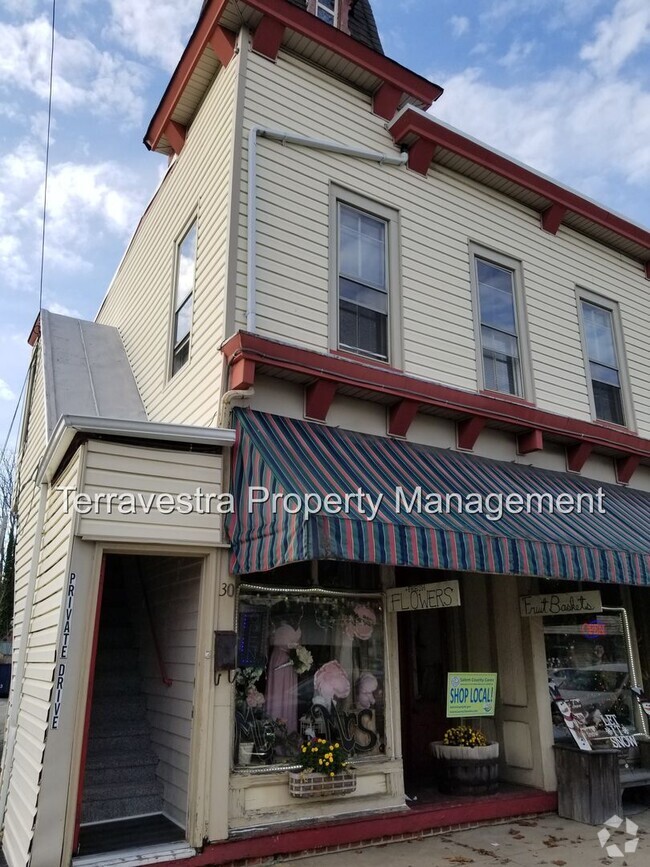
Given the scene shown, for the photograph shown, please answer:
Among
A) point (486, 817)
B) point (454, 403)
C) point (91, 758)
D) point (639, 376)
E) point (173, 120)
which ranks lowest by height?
point (486, 817)

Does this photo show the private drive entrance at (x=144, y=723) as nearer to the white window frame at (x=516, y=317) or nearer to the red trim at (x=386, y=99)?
the white window frame at (x=516, y=317)

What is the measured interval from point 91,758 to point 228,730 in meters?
2.21

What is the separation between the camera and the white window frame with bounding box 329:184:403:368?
8.12 meters

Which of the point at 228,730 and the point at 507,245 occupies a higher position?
the point at 507,245

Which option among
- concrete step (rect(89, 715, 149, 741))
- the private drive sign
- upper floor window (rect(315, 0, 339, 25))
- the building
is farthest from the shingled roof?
concrete step (rect(89, 715, 149, 741))

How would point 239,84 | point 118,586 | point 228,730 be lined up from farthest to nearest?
point 118,586, point 239,84, point 228,730

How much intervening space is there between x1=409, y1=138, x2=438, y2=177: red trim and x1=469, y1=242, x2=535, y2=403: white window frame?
126 cm

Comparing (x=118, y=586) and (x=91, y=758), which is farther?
(x=118, y=586)

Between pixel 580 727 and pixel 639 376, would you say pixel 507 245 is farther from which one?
pixel 580 727

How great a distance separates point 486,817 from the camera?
7414 millimetres

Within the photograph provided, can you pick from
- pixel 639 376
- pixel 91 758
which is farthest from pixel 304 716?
pixel 639 376

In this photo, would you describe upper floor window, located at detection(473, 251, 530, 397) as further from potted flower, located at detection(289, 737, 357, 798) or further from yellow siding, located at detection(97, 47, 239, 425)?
potted flower, located at detection(289, 737, 357, 798)

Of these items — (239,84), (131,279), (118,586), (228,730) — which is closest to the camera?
(228,730)

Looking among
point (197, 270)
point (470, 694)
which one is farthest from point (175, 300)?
point (470, 694)
